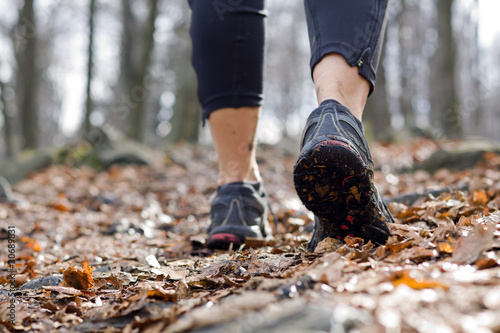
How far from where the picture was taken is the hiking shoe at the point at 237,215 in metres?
1.69

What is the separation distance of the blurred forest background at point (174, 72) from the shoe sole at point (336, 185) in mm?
989

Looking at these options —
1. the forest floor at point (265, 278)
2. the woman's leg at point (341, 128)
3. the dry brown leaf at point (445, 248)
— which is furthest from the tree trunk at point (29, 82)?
the dry brown leaf at point (445, 248)

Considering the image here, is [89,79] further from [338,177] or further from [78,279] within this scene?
[338,177]

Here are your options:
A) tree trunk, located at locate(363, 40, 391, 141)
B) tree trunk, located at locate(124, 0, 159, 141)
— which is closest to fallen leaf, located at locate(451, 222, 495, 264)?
tree trunk, located at locate(363, 40, 391, 141)

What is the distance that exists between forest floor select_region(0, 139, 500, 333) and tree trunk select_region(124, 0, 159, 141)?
668 cm

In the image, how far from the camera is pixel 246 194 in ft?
5.88

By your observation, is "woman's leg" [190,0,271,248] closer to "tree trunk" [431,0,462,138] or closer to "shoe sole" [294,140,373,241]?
"shoe sole" [294,140,373,241]

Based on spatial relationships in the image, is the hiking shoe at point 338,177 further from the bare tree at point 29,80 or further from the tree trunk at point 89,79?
the tree trunk at point 89,79

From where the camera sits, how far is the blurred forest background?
29.1ft

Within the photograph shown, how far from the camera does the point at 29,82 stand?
9195mm

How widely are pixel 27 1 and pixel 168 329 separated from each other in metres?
10.2

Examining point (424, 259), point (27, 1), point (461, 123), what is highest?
point (27, 1)

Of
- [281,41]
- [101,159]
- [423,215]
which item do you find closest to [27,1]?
[101,159]

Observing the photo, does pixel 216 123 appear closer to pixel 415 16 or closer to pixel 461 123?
pixel 461 123
